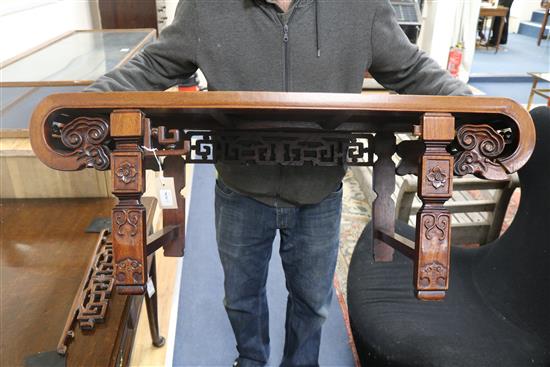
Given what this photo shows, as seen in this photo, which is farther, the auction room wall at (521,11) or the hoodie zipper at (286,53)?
the auction room wall at (521,11)

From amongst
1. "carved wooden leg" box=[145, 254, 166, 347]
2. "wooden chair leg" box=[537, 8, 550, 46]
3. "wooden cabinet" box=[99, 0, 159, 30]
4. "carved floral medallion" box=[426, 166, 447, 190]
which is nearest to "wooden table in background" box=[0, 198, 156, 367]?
"carved wooden leg" box=[145, 254, 166, 347]

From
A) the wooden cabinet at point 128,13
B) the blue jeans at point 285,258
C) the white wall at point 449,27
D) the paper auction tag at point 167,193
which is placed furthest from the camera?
the white wall at point 449,27

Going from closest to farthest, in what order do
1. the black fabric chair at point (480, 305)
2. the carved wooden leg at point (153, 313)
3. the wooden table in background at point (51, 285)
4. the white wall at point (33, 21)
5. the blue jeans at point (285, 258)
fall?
the wooden table in background at point (51, 285)
the blue jeans at point (285, 258)
the black fabric chair at point (480, 305)
the carved wooden leg at point (153, 313)
the white wall at point (33, 21)

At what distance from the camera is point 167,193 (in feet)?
2.63

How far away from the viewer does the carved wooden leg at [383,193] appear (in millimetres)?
829

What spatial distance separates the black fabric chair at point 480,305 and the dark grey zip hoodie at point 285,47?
74cm

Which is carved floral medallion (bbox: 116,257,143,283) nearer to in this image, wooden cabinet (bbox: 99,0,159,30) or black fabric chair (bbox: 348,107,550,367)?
black fabric chair (bbox: 348,107,550,367)

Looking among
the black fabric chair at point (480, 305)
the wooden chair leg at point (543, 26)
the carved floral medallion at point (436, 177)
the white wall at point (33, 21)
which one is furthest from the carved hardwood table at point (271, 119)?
the wooden chair leg at point (543, 26)

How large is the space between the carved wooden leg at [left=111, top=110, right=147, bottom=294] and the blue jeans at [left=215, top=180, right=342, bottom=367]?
1.39 feet

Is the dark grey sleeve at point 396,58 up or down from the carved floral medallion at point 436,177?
up

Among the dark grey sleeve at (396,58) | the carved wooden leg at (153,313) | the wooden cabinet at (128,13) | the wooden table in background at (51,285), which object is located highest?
the dark grey sleeve at (396,58)

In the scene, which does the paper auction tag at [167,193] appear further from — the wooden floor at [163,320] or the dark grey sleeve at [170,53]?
the wooden floor at [163,320]

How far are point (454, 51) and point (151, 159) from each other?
3.91 meters

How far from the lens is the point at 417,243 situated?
0.65 metres
